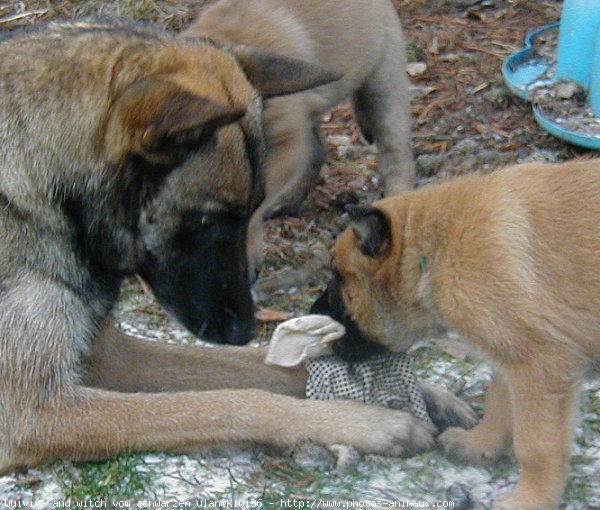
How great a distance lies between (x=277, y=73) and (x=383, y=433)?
1.37 m

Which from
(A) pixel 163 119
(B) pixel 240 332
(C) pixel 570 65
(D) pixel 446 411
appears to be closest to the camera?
(A) pixel 163 119

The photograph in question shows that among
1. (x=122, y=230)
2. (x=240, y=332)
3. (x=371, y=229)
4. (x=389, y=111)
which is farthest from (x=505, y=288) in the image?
(x=389, y=111)

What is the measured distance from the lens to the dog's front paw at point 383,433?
3713 millimetres

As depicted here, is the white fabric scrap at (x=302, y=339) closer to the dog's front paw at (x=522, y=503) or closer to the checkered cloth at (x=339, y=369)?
the checkered cloth at (x=339, y=369)

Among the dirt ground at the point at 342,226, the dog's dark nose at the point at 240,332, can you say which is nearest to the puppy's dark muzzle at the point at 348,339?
the dog's dark nose at the point at 240,332

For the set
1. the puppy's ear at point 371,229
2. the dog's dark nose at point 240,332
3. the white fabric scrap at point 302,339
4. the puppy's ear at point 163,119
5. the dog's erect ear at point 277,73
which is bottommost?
the white fabric scrap at point 302,339

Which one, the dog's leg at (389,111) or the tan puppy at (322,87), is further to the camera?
the dog's leg at (389,111)

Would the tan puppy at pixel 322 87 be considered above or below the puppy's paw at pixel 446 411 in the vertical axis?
above

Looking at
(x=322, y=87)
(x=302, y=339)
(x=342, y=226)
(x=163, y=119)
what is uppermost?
(x=163, y=119)

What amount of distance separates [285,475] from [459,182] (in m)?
1.27

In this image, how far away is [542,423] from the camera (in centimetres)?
335

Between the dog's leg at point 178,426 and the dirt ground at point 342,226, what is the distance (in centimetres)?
7

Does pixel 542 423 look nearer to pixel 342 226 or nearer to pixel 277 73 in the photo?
pixel 277 73

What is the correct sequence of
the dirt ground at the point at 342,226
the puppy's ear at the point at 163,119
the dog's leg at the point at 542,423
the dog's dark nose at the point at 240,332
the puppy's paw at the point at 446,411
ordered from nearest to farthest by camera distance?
the puppy's ear at the point at 163,119 < the dog's leg at the point at 542,423 < the dirt ground at the point at 342,226 < the dog's dark nose at the point at 240,332 < the puppy's paw at the point at 446,411
